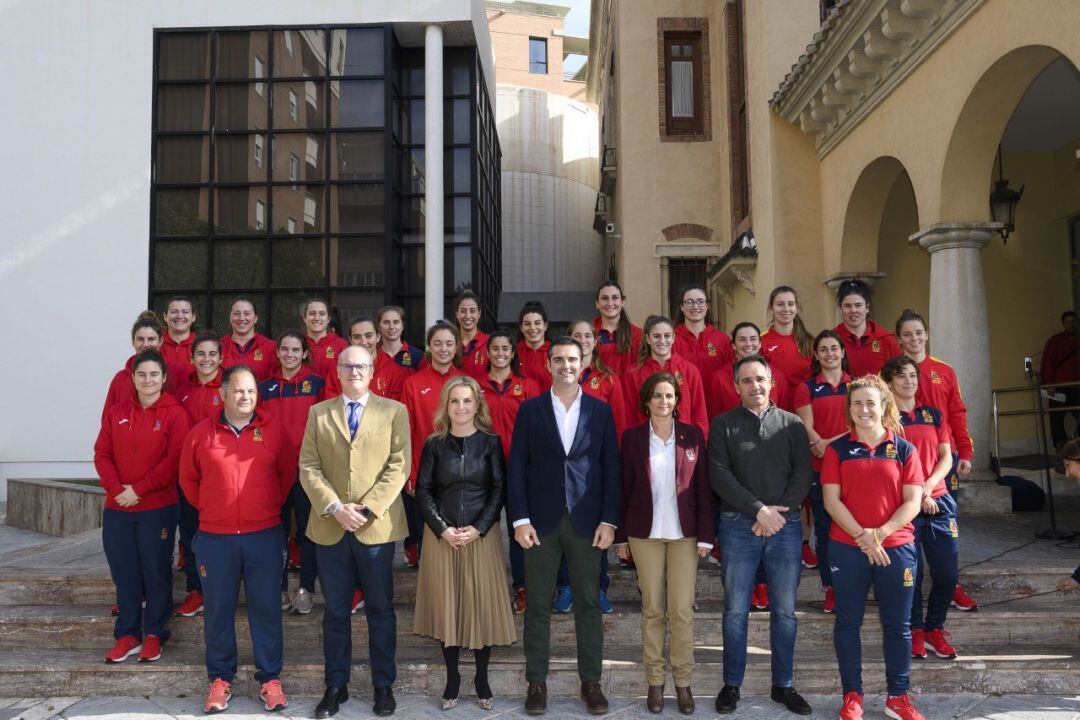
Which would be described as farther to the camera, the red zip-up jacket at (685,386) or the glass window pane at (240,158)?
the glass window pane at (240,158)

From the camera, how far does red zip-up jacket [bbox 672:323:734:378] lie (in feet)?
19.7

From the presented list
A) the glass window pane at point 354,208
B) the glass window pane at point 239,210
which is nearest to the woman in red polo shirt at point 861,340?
the glass window pane at point 354,208

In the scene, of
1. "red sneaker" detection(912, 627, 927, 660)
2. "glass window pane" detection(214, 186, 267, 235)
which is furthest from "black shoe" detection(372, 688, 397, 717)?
"glass window pane" detection(214, 186, 267, 235)

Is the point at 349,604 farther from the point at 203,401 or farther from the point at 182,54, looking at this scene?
the point at 182,54

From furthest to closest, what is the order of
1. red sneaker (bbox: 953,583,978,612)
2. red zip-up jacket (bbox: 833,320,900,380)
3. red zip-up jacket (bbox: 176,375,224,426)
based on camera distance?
red zip-up jacket (bbox: 833,320,900,380), red zip-up jacket (bbox: 176,375,224,426), red sneaker (bbox: 953,583,978,612)

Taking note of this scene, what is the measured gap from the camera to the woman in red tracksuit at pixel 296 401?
5359mm

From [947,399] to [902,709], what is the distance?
79.2 inches

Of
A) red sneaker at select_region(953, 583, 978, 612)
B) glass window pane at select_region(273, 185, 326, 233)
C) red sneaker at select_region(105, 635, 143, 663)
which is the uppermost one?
glass window pane at select_region(273, 185, 326, 233)

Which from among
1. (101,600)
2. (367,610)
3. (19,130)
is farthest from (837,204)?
(19,130)

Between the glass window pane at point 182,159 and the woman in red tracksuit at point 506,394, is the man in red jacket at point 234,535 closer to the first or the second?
the woman in red tracksuit at point 506,394

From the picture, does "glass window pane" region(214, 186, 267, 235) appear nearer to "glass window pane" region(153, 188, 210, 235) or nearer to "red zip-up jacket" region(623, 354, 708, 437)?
"glass window pane" region(153, 188, 210, 235)

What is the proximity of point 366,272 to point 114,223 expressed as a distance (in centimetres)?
424

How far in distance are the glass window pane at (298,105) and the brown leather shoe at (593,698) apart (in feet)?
35.7

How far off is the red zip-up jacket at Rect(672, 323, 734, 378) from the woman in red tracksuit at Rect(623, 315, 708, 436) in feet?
2.23
